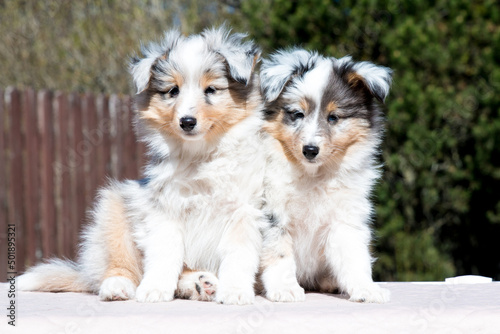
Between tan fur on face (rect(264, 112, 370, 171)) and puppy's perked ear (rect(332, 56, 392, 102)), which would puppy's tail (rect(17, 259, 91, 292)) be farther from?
puppy's perked ear (rect(332, 56, 392, 102))

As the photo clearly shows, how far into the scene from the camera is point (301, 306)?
10.1 feet

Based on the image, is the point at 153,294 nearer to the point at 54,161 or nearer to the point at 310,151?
the point at 310,151

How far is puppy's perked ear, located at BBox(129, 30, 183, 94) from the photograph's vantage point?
365cm

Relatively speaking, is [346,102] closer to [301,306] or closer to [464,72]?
[301,306]

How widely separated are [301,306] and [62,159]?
4744mm

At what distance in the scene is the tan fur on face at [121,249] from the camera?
12.0 ft

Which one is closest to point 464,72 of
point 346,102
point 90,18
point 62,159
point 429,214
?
point 429,214

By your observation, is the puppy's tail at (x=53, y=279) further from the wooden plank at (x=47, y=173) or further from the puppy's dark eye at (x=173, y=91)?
the wooden plank at (x=47, y=173)

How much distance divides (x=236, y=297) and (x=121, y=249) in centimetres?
91

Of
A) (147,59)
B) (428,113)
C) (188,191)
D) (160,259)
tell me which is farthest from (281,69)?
(428,113)

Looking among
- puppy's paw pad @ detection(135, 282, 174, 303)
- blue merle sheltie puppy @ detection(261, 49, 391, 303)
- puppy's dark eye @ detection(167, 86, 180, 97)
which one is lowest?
puppy's paw pad @ detection(135, 282, 174, 303)

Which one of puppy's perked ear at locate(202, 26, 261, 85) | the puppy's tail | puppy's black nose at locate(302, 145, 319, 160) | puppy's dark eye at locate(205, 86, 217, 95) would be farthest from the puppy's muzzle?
the puppy's tail

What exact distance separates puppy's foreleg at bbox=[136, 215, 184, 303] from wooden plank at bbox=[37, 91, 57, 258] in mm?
3818

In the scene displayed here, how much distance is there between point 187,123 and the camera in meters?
3.43
